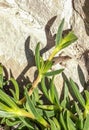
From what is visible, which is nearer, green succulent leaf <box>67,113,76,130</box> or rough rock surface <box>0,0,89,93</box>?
green succulent leaf <box>67,113,76,130</box>

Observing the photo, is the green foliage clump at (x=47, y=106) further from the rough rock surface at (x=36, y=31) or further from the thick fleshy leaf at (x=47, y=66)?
the rough rock surface at (x=36, y=31)

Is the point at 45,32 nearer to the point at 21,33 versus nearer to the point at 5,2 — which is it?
the point at 21,33

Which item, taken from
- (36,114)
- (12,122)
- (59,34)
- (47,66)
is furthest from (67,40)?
(12,122)

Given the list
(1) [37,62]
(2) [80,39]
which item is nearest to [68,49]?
(2) [80,39]

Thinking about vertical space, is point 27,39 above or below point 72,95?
above

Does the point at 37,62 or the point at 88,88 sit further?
the point at 88,88

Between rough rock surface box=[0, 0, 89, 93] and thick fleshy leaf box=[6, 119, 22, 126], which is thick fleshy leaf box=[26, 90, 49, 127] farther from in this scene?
rough rock surface box=[0, 0, 89, 93]

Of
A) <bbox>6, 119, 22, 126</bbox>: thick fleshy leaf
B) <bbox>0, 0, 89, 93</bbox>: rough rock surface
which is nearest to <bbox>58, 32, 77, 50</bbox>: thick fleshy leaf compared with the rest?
<bbox>0, 0, 89, 93</bbox>: rough rock surface
